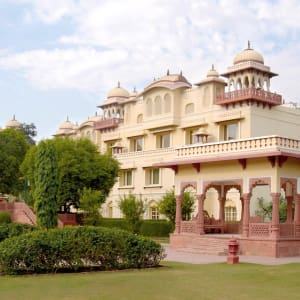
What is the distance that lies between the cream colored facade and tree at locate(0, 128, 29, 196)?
22.7 ft

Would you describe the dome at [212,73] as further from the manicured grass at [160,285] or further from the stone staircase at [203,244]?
the manicured grass at [160,285]

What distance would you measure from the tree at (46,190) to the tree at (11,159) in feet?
76.0

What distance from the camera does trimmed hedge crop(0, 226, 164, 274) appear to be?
12.8 metres

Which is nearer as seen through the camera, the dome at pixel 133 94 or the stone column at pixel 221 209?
the stone column at pixel 221 209

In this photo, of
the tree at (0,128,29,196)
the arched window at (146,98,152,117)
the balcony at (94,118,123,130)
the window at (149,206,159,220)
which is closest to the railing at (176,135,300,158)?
the window at (149,206,159,220)

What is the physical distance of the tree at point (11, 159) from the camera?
4403 cm

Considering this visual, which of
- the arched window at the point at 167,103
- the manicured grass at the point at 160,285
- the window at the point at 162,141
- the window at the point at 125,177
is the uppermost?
the arched window at the point at 167,103

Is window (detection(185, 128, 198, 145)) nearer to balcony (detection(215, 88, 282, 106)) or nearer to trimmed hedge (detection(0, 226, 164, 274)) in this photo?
balcony (detection(215, 88, 282, 106))

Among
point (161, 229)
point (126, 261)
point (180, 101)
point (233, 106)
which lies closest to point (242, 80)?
point (233, 106)

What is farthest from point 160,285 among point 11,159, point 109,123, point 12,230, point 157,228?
point 109,123

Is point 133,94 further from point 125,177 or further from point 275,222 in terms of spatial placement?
point 275,222

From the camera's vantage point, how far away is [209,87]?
3772 cm

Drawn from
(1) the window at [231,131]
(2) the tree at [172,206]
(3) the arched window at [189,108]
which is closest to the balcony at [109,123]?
(3) the arched window at [189,108]

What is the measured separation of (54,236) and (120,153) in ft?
103
